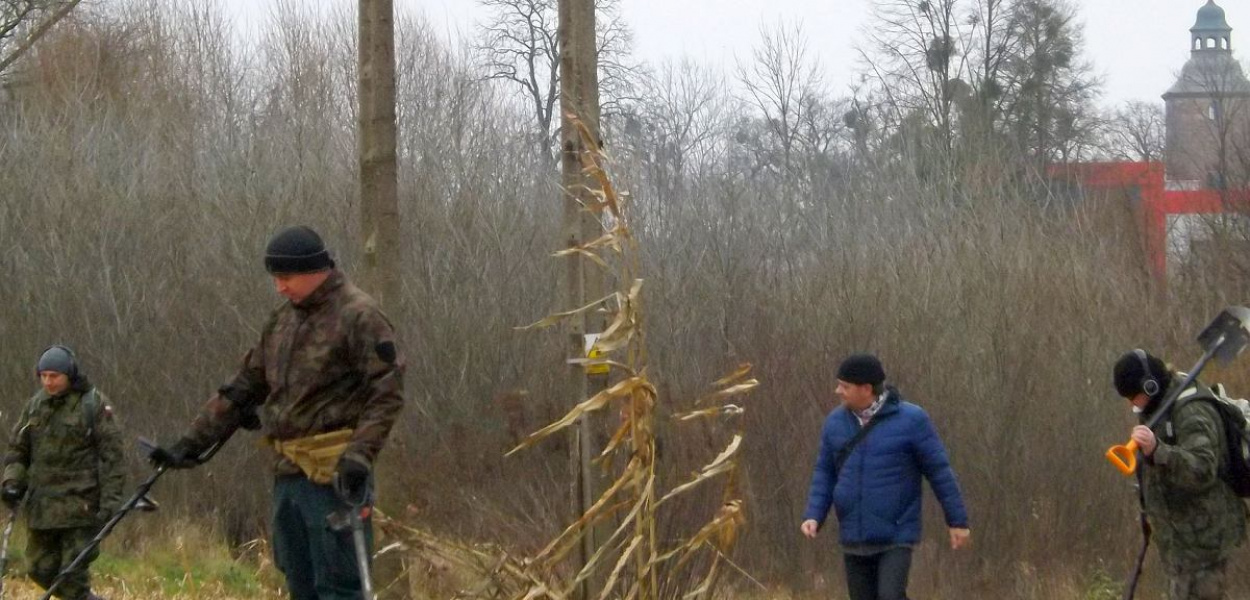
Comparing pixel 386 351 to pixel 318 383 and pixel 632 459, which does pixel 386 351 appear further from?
pixel 632 459

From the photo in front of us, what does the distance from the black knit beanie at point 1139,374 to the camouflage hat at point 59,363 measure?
5745mm

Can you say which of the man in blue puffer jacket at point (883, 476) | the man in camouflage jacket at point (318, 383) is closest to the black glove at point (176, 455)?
the man in camouflage jacket at point (318, 383)

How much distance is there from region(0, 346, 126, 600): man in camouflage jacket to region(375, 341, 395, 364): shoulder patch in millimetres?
3934

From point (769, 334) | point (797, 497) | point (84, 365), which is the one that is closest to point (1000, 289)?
point (769, 334)

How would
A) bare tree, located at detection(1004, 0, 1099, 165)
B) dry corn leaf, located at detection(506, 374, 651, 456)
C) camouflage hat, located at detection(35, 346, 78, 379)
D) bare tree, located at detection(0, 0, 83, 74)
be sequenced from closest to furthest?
1. dry corn leaf, located at detection(506, 374, 651, 456)
2. camouflage hat, located at detection(35, 346, 78, 379)
3. bare tree, located at detection(0, 0, 83, 74)
4. bare tree, located at detection(1004, 0, 1099, 165)

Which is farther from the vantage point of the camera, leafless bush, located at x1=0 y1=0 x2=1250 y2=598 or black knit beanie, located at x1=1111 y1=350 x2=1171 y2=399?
leafless bush, located at x1=0 y1=0 x2=1250 y2=598

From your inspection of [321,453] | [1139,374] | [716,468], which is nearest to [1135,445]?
[1139,374]

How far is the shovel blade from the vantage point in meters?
7.23

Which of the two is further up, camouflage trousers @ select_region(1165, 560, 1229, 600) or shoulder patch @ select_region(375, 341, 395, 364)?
shoulder patch @ select_region(375, 341, 395, 364)

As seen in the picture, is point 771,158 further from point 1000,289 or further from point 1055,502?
point 1055,502

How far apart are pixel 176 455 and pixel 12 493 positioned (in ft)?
11.7

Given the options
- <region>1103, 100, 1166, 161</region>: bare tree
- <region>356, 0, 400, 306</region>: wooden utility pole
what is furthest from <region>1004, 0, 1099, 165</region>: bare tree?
<region>356, 0, 400, 306</region>: wooden utility pole

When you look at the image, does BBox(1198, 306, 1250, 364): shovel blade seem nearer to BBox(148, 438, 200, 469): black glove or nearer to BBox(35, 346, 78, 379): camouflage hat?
BBox(148, 438, 200, 469): black glove

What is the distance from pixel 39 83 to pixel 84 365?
7844mm
